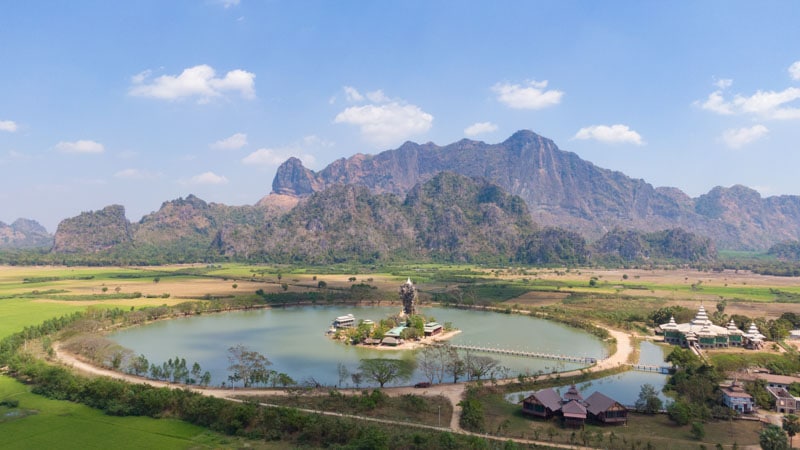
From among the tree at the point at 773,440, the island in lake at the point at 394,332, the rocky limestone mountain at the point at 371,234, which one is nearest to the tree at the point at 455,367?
the island in lake at the point at 394,332

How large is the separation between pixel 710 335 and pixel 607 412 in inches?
1130

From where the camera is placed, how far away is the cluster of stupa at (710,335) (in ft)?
173

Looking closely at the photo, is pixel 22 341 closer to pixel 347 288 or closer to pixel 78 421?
pixel 78 421

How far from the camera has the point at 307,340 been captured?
5759 centimetres

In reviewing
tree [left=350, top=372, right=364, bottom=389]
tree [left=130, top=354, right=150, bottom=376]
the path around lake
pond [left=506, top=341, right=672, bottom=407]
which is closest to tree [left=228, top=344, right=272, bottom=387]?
the path around lake

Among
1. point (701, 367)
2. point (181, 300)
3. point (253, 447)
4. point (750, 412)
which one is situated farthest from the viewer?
point (181, 300)

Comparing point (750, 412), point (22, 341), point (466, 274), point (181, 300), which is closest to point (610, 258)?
point (466, 274)

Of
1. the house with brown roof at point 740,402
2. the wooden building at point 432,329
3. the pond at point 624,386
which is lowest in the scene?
the pond at point 624,386

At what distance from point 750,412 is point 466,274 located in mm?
95015

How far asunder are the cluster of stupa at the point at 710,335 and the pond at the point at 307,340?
7869 millimetres

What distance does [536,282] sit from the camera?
111938 millimetres

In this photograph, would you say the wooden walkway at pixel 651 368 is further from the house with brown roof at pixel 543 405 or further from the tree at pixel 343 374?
the tree at pixel 343 374

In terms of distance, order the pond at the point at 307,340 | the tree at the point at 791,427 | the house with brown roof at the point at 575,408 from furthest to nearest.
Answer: the pond at the point at 307,340, the house with brown roof at the point at 575,408, the tree at the point at 791,427

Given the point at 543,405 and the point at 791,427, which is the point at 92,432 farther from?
the point at 791,427
